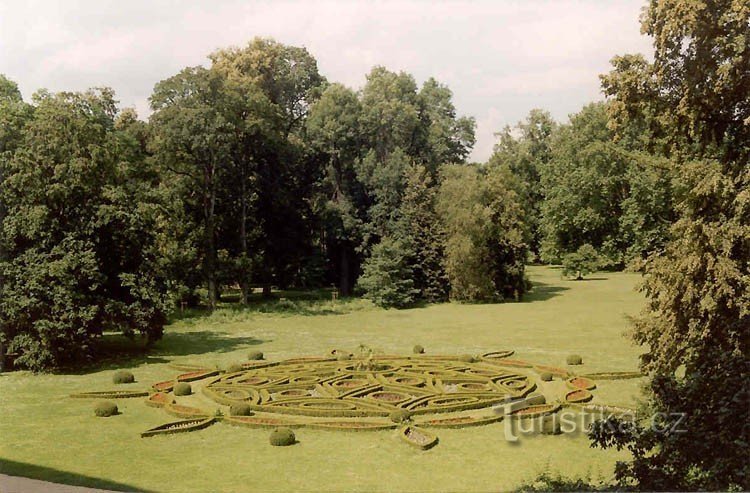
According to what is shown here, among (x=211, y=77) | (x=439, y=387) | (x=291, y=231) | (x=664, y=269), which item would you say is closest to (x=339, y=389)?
(x=439, y=387)

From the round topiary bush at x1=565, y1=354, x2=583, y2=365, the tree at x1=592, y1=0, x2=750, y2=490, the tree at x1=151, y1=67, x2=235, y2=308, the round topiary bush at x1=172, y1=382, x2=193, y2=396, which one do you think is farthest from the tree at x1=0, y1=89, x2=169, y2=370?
the tree at x1=592, y1=0, x2=750, y2=490

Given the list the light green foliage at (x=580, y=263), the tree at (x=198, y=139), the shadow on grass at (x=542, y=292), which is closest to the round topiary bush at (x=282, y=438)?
the tree at (x=198, y=139)

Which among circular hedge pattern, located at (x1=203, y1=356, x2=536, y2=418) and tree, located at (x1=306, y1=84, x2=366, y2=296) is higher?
tree, located at (x1=306, y1=84, x2=366, y2=296)

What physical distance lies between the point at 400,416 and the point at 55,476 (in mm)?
9094

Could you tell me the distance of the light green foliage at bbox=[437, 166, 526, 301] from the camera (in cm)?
5109

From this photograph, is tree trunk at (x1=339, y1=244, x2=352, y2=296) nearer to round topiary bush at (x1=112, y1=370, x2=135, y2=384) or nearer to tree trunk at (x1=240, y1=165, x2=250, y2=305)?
tree trunk at (x1=240, y1=165, x2=250, y2=305)

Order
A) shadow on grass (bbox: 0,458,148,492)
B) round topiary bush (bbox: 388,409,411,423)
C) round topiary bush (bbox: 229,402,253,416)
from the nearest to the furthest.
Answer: shadow on grass (bbox: 0,458,148,492), round topiary bush (bbox: 388,409,411,423), round topiary bush (bbox: 229,402,253,416)

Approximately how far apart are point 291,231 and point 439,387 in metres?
33.1

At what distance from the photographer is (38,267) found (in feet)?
89.1

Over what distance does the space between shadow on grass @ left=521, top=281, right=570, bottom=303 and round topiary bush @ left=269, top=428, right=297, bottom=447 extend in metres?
36.6

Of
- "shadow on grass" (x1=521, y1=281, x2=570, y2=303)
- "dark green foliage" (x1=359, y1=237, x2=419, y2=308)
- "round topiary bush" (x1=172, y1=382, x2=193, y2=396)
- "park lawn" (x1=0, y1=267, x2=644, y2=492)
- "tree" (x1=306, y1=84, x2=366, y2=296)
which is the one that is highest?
"tree" (x1=306, y1=84, x2=366, y2=296)

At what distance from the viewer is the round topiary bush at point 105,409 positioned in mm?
20109

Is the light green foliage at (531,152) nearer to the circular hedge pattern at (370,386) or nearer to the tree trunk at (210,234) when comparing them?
the tree trunk at (210,234)

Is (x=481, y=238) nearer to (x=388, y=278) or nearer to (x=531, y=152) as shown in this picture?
(x=388, y=278)
